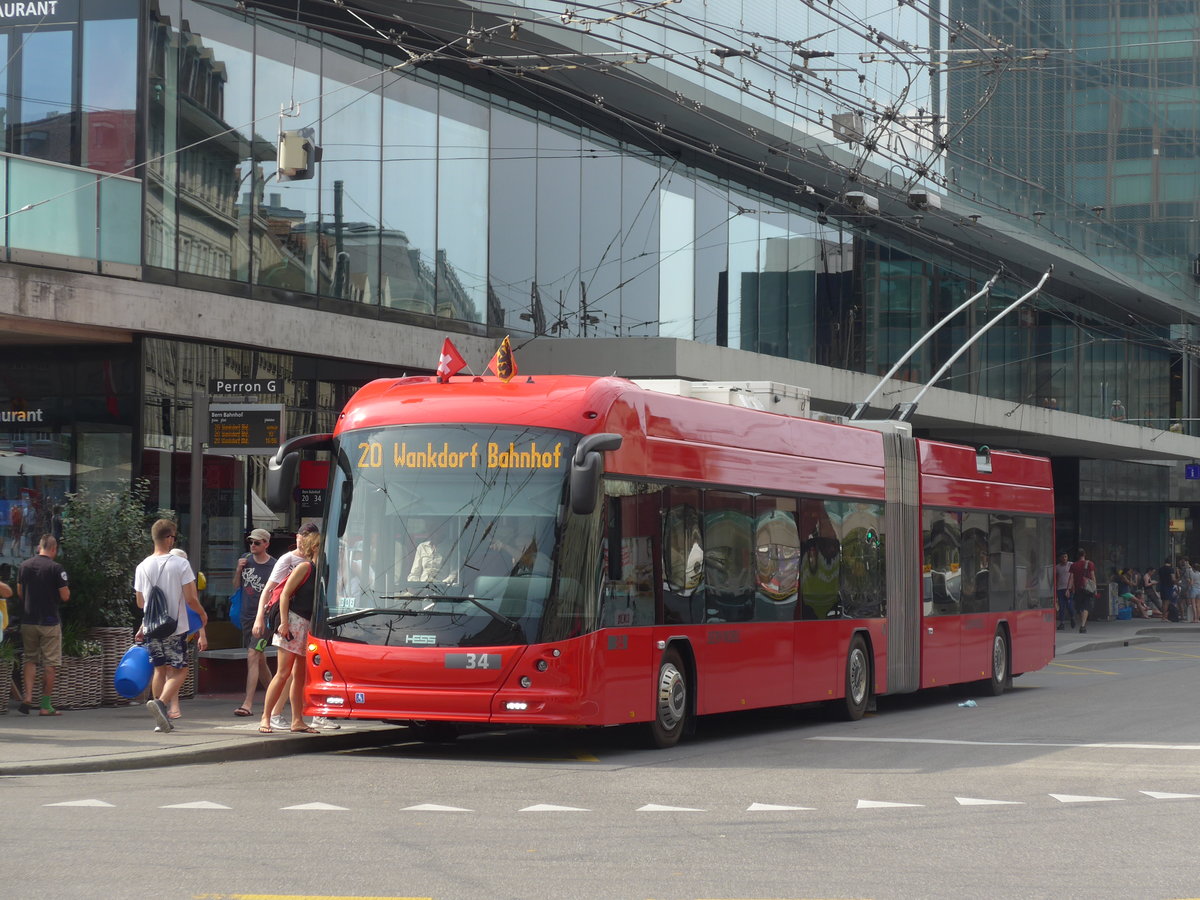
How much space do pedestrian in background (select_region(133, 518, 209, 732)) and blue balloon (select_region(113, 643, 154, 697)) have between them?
20cm

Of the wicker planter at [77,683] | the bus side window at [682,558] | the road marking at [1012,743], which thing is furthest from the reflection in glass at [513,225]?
the road marking at [1012,743]

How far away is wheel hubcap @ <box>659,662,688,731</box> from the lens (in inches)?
577

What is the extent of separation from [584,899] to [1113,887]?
99.2 inches

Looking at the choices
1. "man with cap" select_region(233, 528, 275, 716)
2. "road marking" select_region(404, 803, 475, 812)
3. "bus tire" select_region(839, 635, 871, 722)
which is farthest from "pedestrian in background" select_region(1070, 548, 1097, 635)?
"road marking" select_region(404, 803, 475, 812)

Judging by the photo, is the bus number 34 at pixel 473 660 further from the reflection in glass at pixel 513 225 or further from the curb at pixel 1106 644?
the curb at pixel 1106 644

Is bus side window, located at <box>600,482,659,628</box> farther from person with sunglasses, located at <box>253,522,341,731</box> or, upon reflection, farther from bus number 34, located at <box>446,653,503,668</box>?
person with sunglasses, located at <box>253,522,341,731</box>

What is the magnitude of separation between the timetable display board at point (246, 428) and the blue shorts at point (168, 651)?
10.9ft

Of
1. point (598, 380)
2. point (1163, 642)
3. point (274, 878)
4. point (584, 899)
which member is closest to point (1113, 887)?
point (584, 899)

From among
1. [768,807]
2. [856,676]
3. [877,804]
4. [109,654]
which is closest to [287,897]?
[768,807]

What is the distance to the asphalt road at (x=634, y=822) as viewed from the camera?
8.19m

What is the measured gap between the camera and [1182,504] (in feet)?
189

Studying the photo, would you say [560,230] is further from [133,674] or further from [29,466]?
Result: [133,674]

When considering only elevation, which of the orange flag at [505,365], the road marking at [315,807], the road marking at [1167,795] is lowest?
the road marking at [1167,795]

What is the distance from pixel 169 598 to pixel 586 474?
3.93 meters
